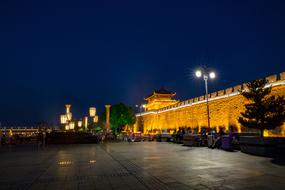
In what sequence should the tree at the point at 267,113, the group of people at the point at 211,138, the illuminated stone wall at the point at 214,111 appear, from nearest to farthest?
1. the group of people at the point at 211,138
2. the tree at the point at 267,113
3. the illuminated stone wall at the point at 214,111

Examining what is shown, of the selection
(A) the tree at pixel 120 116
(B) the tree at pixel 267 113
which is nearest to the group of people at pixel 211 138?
(B) the tree at pixel 267 113

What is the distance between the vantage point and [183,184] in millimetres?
6215

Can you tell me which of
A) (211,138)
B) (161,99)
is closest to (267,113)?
(211,138)

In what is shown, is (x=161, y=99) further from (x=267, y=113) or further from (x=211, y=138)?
(x=211, y=138)

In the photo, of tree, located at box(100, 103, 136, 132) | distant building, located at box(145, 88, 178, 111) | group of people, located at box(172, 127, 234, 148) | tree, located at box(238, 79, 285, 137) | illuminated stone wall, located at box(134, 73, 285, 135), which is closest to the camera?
group of people, located at box(172, 127, 234, 148)

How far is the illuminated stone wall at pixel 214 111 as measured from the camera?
1073 inches

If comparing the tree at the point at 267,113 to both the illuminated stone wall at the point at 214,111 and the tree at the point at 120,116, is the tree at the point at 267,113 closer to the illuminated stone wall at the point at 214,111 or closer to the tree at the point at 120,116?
the illuminated stone wall at the point at 214,111

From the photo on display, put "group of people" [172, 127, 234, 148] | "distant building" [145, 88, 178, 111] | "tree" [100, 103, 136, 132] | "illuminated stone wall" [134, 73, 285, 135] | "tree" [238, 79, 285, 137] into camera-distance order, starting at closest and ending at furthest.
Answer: "group of people" [172, 127, 234, 148] < "tree" [238, 79, 285, 137] < "illuminated stone wall" [134, 73, 285, 135] < "tree" [100, 103, 136, 132] < "distant building" [145, 88, 178, 111]

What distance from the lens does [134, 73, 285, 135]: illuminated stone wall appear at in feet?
89.4

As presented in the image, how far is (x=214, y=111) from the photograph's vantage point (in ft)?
116

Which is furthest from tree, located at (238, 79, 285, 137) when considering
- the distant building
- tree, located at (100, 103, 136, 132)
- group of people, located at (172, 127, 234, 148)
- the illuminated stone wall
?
the distant building

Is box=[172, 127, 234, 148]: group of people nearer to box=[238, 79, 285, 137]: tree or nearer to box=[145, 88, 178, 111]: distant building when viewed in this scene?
box=[238, 79, 285, 137]: tree

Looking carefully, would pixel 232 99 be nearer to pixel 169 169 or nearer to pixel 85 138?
pixel 85 138

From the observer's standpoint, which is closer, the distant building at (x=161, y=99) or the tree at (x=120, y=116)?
the tree at (x=120, y=116)
